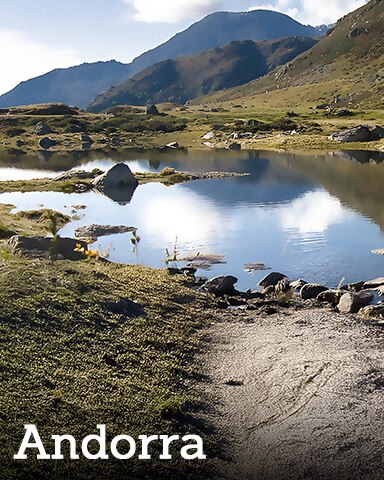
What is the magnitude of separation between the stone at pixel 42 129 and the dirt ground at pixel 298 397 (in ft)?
527

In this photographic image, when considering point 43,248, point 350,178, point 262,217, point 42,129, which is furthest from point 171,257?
point 42,129

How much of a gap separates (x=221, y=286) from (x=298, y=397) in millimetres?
13731

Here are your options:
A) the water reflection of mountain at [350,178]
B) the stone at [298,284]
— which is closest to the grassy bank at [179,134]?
the water reflection of mountain at [350,178]

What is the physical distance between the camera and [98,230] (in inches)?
2016

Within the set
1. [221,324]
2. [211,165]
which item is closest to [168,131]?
[211,165]

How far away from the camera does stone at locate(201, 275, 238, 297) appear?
33156mm

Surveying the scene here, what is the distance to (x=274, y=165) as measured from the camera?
101m

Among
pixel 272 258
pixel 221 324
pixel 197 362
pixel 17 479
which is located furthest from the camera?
pixel 272 258

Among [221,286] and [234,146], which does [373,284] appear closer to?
[221,286]

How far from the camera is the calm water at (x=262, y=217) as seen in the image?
4109 cm

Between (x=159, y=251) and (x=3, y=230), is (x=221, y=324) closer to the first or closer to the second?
(x=159, y=251)

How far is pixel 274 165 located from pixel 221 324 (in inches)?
2987

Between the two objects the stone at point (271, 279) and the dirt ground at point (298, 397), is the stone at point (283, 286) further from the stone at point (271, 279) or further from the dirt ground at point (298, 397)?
the dirt ground at point (298, 397)

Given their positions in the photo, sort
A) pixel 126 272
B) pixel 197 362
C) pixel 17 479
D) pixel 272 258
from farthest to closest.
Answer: pixel 272 258
pixel 126 272
pixel 197 362
pixel 17 479
